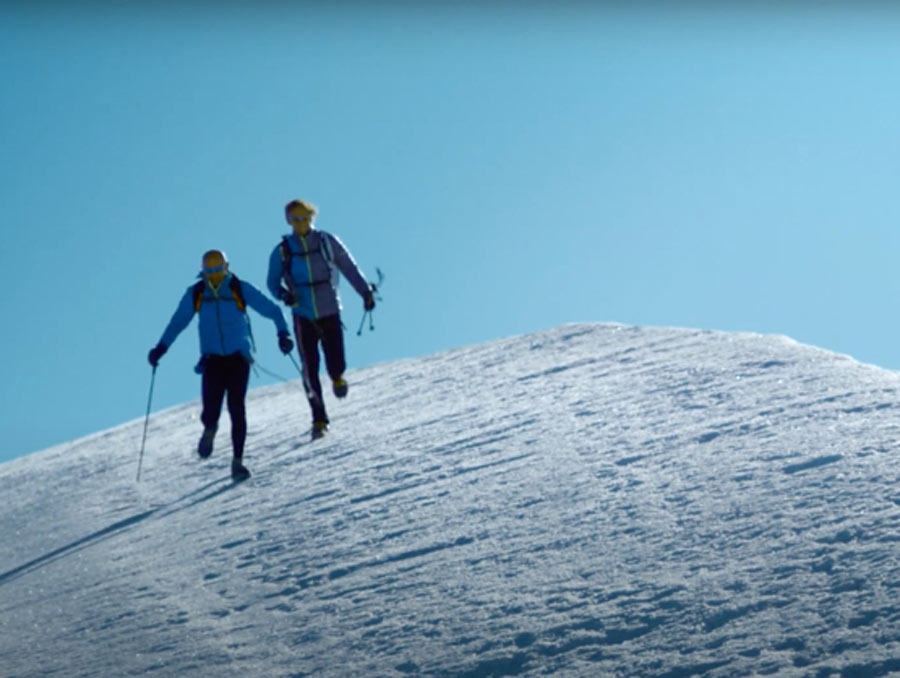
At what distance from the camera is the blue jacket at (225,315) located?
35.8 ft

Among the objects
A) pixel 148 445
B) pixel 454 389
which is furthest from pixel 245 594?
pixel 148 445

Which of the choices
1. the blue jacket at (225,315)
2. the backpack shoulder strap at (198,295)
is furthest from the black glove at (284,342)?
the backpack shoulder strap at (198,295)

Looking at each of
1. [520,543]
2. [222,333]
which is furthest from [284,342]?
[520,543]

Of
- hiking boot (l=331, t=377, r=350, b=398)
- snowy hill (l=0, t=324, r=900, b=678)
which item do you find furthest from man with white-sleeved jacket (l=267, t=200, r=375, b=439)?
snowy hill (l=0, t=324, r=900, b=678)

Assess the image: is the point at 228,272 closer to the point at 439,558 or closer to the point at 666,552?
the point at 439,558

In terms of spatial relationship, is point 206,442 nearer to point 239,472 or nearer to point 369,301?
point 239,472

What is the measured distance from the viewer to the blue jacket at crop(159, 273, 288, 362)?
10922 millimetres

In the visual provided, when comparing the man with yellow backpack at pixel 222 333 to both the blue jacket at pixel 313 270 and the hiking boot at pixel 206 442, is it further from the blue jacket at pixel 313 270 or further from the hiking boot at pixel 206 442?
the blue jacket at pixel 313 270

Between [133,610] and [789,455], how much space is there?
4.18 metres

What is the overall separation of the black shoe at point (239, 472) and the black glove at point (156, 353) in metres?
1.23

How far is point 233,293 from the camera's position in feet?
36.1

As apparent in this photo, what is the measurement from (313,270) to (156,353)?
1.63 meters

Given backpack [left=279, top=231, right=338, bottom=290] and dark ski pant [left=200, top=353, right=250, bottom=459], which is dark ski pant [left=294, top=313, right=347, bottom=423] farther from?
dark ski pant [left=200, top=353, right=250, bottom=459]

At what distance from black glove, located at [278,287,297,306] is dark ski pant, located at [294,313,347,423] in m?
0.26
